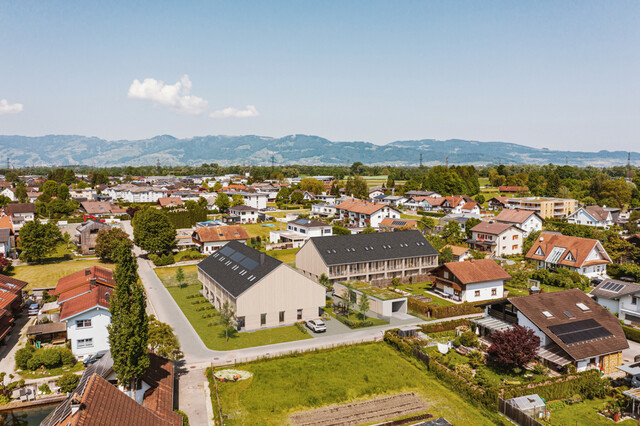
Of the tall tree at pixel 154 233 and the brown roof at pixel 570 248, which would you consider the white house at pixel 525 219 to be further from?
the tall tree at pixel 154 233

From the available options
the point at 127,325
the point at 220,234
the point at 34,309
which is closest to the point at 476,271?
the point at 127,325

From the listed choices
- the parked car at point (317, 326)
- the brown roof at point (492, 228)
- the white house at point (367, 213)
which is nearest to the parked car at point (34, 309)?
the parked car at point (317, 326)

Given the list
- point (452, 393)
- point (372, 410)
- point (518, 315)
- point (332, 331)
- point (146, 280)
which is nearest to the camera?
point (372, 410)

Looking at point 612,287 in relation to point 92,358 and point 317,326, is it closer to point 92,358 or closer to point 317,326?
point 317,326

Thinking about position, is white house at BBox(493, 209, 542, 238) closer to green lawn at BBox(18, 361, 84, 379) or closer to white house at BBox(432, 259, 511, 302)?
white house at BBox(432, 259, 511, 302)

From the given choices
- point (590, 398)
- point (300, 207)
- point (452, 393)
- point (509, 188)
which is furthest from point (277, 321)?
point (509, 188)

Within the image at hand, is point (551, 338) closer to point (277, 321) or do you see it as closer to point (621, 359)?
point (621, 359)
